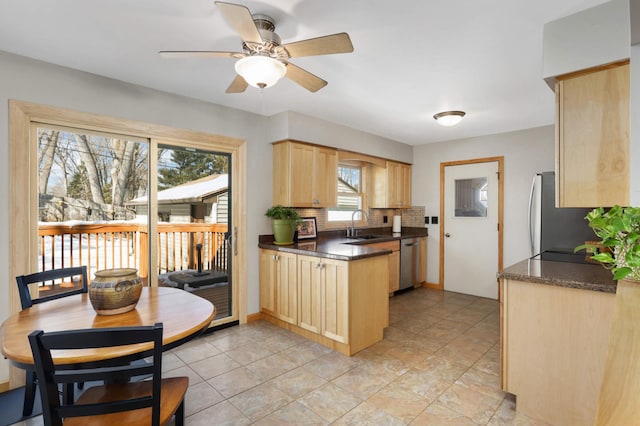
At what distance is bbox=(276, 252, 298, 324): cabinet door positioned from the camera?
3.31 m

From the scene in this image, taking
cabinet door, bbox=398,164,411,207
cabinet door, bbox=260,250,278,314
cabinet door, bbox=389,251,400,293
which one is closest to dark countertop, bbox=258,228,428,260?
cabinet door, bbox=260,250,278,314


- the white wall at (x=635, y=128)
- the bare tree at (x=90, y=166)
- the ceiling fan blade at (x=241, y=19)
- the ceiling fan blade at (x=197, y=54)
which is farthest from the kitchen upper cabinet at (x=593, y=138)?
the bare tree at (x=90, y=166)

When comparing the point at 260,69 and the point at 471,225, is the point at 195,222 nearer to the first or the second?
the point at 260,69

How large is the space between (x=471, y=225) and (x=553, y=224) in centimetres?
158

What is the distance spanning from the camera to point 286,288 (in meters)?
3.41

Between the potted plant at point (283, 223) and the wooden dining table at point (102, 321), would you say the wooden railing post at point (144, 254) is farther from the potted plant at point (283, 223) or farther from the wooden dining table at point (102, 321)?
the potted plant at point (283, 223)

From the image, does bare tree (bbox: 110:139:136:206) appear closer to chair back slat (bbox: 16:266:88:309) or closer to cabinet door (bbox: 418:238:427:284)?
chair back slat (bbox: 16:266:88:309)

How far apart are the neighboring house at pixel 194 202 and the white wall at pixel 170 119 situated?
0.96 feet

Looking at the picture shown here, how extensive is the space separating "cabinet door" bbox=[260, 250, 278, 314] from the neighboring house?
0.64m

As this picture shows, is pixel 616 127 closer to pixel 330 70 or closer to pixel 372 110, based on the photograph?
pixel 330 70

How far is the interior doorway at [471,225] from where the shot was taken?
180 inches

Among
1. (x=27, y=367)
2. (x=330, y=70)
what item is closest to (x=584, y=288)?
(x=330, y=70)

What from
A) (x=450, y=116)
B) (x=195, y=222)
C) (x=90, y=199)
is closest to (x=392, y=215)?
(x=450, y=116)

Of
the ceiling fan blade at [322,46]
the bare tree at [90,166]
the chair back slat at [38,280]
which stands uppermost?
the ceiling fan blade at [322,46]
